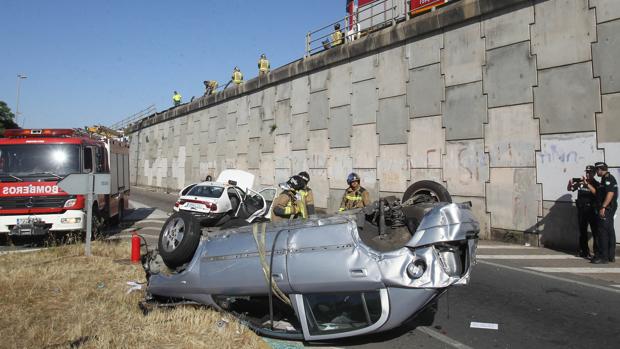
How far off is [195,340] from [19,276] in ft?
14.3

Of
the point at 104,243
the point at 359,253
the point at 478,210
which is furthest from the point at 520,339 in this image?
the point at 104,243

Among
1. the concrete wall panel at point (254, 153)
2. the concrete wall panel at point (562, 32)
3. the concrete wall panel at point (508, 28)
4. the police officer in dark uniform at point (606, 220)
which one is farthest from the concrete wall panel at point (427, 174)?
the concrete wall panel at point (254, 153)

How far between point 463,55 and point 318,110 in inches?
277

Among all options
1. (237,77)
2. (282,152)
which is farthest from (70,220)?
(237,77)

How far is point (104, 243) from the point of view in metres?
10.3

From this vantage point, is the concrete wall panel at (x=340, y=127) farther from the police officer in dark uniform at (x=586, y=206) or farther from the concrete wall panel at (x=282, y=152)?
the police officer in dark uniform at (x=586, y=206)

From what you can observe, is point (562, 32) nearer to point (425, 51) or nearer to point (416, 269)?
point (425, 51)

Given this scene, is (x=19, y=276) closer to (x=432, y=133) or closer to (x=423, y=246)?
(x=423, y=246)

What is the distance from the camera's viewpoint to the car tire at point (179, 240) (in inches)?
202

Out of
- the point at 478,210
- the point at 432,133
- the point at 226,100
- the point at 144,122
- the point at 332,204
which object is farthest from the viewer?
the point at 144,122

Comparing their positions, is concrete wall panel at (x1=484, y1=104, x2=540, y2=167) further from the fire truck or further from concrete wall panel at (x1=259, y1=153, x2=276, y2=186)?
concrete wall panel at (x1=259, y1=153, x2=276, y2=186)

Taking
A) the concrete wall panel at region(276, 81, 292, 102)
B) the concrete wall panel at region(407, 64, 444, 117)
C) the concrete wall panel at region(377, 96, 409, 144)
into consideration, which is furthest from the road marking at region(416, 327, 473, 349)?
the concrete wall panel at region(276, 81, 292, 102)

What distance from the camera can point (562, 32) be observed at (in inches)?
401

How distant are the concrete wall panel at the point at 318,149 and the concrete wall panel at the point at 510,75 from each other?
7.25 metres
